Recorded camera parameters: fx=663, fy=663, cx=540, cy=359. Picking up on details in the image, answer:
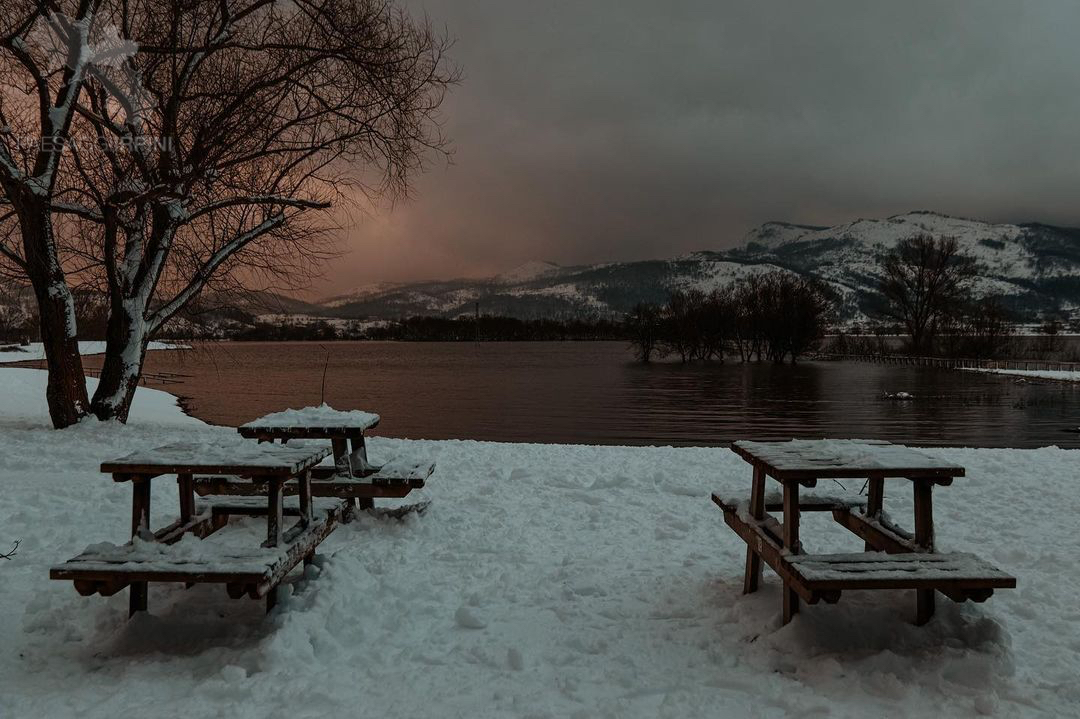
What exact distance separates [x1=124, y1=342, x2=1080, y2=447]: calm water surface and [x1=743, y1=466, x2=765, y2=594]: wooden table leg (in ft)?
35.9

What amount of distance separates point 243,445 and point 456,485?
3.94m

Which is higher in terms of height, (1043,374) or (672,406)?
(1043,374)

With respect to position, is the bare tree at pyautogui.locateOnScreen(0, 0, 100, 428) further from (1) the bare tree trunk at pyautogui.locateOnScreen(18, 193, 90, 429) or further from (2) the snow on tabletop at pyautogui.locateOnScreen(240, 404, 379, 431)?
(2) the snow on tabletop at pyautogui.locateOnScreen(240, 404, 379, 431)

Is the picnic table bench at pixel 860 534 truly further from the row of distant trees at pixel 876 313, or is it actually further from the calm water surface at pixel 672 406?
the row of distant trees at pixel 876 313

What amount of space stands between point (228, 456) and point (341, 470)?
2.60 metres

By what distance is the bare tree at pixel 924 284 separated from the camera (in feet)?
225

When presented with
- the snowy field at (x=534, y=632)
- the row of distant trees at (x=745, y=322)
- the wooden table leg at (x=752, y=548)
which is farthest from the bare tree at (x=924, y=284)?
the wooden table leg at (x=752, y=548)

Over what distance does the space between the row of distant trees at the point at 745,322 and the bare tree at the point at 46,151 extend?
78717 mm

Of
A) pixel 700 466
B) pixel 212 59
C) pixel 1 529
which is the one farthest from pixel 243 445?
pixel 212 59

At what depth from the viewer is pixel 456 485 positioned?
27.7ft

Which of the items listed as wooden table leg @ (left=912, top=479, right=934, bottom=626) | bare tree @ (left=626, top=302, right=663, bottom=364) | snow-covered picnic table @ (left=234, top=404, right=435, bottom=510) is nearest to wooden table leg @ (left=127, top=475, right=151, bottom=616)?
snow-covered picnic table @ (left=234, top=404, right=435, bottom=510)

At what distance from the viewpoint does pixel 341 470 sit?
6.90 meters

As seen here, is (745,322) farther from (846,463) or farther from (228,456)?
(228,456)

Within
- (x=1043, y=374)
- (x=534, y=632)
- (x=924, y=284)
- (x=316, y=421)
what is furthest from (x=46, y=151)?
(x=924, y=284)
